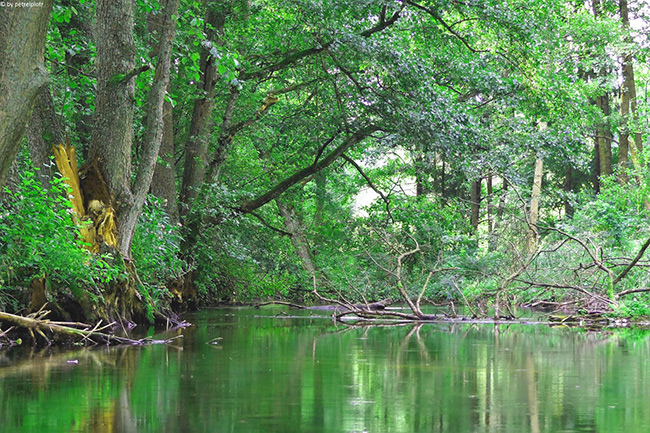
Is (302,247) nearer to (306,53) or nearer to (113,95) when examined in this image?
(306,53)

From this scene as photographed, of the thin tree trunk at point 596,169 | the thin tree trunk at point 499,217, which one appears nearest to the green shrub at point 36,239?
the thin tree trunk at point 499,217

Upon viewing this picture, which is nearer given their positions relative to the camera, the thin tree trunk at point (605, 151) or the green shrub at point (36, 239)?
the green shrub at point (36, 239)

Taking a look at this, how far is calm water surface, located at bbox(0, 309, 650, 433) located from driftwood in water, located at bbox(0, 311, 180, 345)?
0.38 m

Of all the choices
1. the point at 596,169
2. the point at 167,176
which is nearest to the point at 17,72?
the point at 167,176

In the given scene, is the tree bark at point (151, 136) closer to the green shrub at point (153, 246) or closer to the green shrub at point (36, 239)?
the green shrub at point (153, 246)

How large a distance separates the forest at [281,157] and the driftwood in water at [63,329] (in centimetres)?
13

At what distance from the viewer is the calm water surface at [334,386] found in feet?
15.2

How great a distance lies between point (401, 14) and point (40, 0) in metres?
12.0

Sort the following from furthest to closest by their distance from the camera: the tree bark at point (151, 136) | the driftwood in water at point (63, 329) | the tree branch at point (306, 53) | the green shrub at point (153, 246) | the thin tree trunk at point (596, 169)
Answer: the thin tree trunk at point (596, 169) < the tree branch at point (306, 53) < the green shrub at point (153, 246) < the tree bark at point (151, 136) < the driftwood in water at point (63, 329)

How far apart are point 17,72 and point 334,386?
348cm

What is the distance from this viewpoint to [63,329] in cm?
938

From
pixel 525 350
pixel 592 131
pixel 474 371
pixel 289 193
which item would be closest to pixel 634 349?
pixel 525 350

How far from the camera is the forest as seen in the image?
38.1ft

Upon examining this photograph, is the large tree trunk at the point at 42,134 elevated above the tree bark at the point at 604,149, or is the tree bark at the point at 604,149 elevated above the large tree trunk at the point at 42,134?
the tree bark at the point at 604,149
